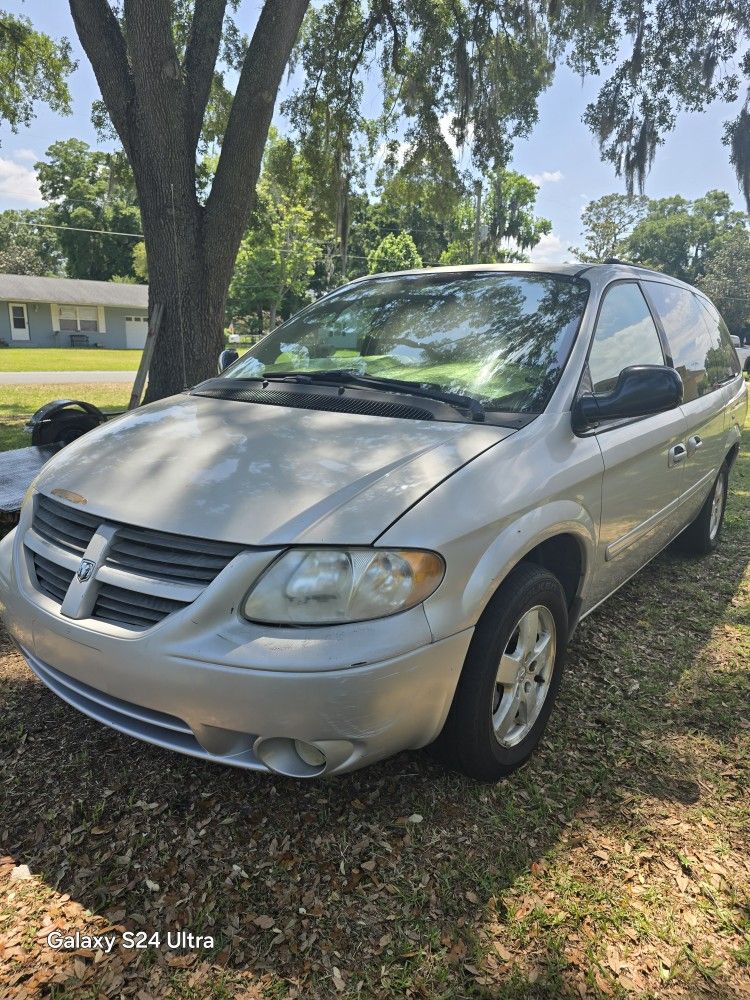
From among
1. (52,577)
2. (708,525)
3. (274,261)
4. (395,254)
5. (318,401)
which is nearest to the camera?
(52,577)

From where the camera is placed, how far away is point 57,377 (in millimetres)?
19172

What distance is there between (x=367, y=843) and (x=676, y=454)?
2442 millimetres

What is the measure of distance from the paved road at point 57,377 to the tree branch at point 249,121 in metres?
12.2

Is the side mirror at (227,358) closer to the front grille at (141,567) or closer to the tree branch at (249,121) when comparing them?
the front grille at (141,567)

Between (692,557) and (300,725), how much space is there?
12.8 ft

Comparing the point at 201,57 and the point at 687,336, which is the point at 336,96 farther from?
the point at 687,336

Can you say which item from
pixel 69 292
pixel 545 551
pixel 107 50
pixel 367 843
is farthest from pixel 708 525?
pixel 69 292

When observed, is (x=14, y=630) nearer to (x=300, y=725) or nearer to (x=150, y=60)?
(x=300, y=725)

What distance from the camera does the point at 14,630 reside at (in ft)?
7.84

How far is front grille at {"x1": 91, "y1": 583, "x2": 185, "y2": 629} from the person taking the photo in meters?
1.97

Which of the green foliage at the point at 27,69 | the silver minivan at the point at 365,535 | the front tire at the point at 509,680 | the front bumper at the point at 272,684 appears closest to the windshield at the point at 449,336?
the silver minivan at the point at 365,535

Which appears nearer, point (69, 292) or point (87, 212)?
point (69, 292)

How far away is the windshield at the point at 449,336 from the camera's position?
273cm

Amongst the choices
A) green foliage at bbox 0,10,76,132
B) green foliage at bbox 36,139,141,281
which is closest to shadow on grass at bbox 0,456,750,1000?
green foliage at bbox 0,10,76,132
